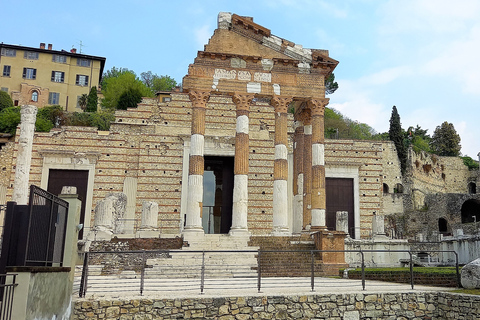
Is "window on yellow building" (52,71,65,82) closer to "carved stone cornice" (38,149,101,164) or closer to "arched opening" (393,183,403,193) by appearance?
"carved stone cornice" (38,149,101,164)

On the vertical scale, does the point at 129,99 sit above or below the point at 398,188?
above

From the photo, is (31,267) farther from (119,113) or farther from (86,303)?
(119,113)

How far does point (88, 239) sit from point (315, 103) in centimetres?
1163

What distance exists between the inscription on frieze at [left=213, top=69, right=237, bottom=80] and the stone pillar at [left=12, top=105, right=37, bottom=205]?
8905mm

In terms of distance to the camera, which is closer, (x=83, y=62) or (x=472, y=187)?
(x=83, y=62)

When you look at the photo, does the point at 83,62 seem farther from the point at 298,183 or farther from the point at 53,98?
the point at 298,183

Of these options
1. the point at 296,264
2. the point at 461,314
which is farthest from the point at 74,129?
the point at 461,314

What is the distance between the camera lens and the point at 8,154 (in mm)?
26656

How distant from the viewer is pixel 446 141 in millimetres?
68000

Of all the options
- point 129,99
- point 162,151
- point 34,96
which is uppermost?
point 34,96

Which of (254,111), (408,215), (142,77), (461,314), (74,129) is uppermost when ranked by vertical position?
(142,77)

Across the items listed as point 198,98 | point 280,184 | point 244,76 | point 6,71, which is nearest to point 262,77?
point 244,76

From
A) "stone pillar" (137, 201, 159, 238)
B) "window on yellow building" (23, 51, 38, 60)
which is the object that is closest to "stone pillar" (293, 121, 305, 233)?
"stone pillar" (137, 201, 159, 238)

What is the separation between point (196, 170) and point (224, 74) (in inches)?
184
